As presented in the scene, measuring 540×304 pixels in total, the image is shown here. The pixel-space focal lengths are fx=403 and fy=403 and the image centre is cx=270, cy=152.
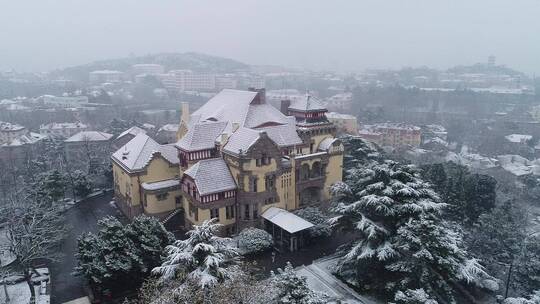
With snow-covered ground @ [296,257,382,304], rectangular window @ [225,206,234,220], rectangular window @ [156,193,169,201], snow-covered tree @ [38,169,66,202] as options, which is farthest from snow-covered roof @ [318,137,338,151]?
snow-covered tree @ [38,169,66,202]

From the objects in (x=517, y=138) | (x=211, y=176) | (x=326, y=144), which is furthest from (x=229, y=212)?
(x=517, y=138)

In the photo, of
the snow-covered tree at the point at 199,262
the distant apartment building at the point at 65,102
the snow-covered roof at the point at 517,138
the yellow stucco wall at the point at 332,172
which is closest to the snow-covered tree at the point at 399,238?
the yellow stucco wall at the point at 332,172

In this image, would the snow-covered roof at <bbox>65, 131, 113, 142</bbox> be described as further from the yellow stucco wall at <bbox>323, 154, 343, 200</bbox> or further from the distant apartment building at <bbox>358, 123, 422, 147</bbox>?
the distant apartment building at <bbox>358, 123, 422, 147</bbox>

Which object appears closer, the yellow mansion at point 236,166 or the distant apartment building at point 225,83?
the yellow mansion at point 236,166

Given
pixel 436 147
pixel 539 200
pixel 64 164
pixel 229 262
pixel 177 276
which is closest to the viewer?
pixel 177 276

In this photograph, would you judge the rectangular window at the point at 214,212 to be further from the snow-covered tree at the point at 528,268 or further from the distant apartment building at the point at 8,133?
the distant apartment building at the point at 8,133

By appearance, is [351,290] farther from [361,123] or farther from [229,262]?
[361,123]

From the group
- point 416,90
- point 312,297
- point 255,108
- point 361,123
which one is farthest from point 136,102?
point 312,297
